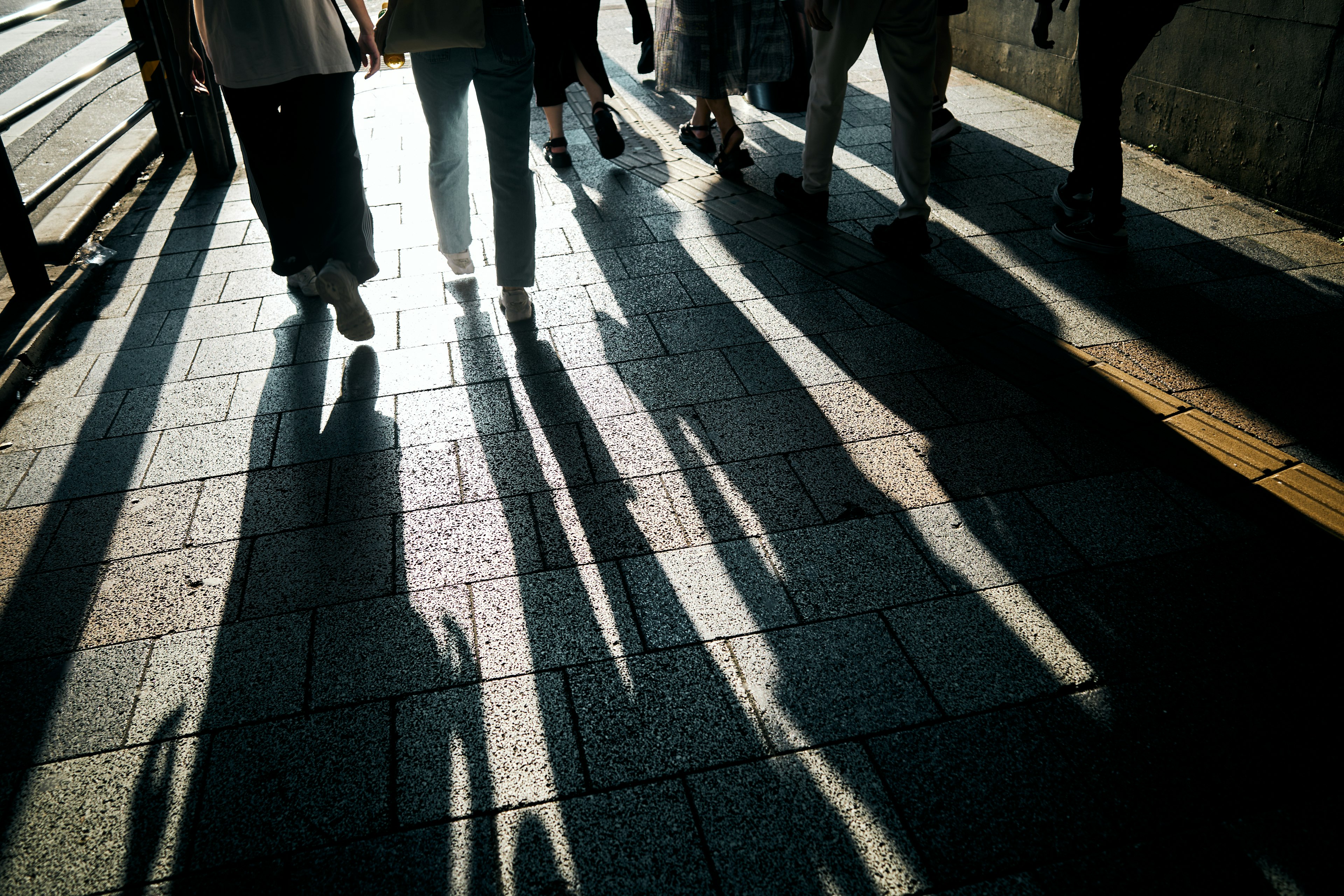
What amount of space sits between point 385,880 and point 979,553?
5.86 ft

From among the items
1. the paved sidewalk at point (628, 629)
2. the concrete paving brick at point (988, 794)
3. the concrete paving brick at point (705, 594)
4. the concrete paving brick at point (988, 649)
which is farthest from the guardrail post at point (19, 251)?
the concrete paving brick at point (988, 794)

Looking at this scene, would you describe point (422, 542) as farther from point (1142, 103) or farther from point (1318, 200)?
point (1142, 103)

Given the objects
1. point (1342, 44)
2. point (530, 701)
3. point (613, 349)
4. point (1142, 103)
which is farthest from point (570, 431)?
point (1142, 103)

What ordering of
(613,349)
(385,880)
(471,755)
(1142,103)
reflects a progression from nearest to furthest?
(385,880) < (471,755) < (613,349) < (1142,103)

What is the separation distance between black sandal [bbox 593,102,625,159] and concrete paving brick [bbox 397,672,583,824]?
14.1 feet

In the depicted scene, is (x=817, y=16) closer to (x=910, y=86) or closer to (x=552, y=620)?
(x=910, y=86)

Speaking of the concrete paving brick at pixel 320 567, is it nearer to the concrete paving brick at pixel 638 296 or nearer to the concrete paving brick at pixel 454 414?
the concrete paving brick at pixel 454 414

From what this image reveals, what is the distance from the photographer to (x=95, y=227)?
5.48 meters

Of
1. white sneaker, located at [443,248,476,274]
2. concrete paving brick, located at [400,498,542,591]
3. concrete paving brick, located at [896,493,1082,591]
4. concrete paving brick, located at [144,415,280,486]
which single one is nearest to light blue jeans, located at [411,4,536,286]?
white sneaker, located at [443,248,476,274]

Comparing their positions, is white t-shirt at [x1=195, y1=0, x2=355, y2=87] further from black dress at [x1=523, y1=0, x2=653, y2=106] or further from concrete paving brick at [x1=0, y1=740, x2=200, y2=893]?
concrete paving brick at [x1=0, y1=740, x2=200, y2=893]

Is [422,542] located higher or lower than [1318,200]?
lower

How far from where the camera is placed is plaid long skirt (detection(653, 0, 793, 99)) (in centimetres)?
Result: 575

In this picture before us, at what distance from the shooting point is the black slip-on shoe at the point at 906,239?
458 centimetres

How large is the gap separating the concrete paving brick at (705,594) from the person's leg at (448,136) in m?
2.07
